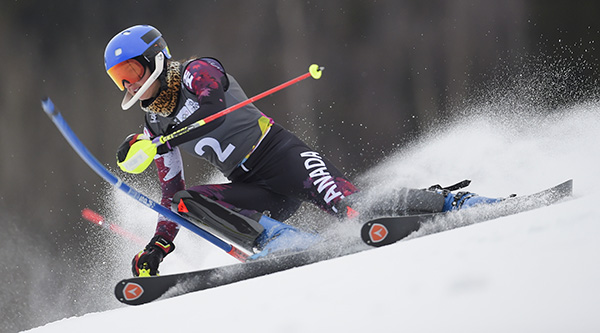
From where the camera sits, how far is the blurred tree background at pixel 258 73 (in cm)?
340

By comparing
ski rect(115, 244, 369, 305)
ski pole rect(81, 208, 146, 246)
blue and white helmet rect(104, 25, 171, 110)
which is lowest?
ski pole rect(81, 208, 146, 246)

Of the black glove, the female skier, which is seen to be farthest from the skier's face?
the black glove

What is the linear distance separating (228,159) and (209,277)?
597 mm

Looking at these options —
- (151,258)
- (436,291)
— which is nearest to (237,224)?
(151,258)

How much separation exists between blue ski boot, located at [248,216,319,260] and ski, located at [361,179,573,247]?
1.21 feet

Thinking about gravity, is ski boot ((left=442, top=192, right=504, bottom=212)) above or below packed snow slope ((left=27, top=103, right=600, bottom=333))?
above

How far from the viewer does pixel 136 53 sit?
2252 millimetres

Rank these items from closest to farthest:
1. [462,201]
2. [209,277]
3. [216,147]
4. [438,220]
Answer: [438,220]
[209,277]
[462,201]
[216,147]

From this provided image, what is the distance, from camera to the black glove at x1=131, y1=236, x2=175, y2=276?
237cm

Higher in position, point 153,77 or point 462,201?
point 462,201

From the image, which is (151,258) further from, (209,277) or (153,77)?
(153,77)

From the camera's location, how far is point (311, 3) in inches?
152

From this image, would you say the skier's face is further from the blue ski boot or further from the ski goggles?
the blue ski boot

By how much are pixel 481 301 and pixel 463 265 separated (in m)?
0.13
